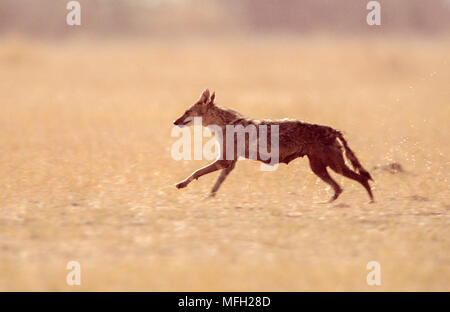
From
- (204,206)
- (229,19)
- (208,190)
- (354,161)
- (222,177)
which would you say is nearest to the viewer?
(204,206)

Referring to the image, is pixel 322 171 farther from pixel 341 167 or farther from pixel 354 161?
pixel 354 161

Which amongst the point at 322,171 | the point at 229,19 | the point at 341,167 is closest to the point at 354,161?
the point at 341,167

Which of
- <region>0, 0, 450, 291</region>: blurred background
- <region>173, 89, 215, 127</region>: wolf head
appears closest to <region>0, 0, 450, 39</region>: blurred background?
<region>0, 0, 450, 291</region>: blurred background

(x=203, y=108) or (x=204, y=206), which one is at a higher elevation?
(x=203, y=108)

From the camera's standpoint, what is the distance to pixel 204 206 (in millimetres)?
8812

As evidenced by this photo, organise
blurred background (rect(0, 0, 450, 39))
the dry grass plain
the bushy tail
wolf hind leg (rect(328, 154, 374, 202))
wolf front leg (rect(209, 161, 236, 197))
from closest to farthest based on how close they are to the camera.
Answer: the dry grass plain, wolf hind leg (rect(328, 154, 374, 202)), the bushy tail, wolf front leg (rect(209, 161, 236, 197)), blurred background (rect(0, 0, 450, 39))

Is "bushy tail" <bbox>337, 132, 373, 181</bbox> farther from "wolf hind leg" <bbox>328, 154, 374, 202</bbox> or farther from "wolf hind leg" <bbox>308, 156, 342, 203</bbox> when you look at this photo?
"wolf hind leg" <bbox>308, 156, 342, 203</bbox>

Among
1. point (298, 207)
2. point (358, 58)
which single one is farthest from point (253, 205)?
point (358, 58)

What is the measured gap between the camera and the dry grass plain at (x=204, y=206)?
20.3 ft

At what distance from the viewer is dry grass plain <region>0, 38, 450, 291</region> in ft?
20.3

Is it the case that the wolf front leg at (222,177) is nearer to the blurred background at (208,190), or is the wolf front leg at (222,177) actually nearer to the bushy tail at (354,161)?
the blurred background at (208,190)

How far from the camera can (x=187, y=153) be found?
14141 mm

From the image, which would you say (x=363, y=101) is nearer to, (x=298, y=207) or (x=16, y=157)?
(x=16, y=157)

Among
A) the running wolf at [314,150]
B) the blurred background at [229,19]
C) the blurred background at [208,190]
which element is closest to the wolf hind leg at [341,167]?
the running wolf at [314,150]
